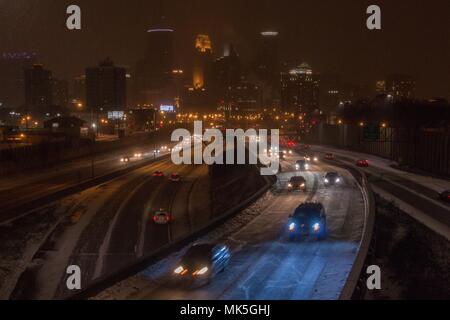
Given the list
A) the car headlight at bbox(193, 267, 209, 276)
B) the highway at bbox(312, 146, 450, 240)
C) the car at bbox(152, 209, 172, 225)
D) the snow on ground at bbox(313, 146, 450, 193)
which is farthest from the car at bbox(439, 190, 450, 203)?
the car headlight at bbox(193, 267, 209, 276)

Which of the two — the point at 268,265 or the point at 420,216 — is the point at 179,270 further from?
the point at 420,216

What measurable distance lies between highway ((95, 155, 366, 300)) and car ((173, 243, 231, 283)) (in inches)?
15.8

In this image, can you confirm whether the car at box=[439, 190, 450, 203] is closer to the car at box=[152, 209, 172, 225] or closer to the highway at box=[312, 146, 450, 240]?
the highway at box=[312, 146, 450, 240]

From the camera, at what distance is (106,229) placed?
49.1 meters

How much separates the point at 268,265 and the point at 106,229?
1063 inches

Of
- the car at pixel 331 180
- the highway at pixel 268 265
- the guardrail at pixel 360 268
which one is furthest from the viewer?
the car at pixel 331 180

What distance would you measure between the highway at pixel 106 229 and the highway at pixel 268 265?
6928mm

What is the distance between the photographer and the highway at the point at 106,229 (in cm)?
3612

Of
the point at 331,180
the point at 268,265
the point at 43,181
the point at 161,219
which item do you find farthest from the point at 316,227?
the point at 43,181

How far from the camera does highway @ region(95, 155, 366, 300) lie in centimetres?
2038

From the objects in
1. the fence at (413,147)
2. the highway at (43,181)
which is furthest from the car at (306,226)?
the fence at (413,147)

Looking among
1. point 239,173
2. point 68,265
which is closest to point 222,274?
point 68,265

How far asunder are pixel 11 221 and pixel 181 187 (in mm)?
31276

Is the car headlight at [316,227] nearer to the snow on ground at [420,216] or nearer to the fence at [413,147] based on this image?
the snow on ground at [420,216]
